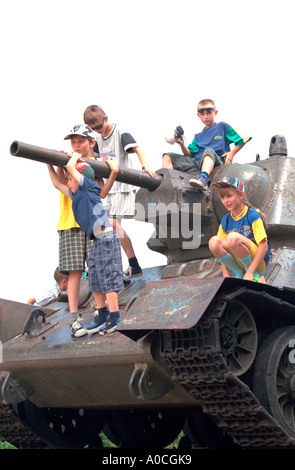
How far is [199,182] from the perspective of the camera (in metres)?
8.02

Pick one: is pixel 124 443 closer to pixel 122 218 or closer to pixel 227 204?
pixel 122 218

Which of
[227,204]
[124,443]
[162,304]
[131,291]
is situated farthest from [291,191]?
[124,443]

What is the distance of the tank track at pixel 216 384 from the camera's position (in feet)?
20.4

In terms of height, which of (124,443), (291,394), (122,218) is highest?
(122,218)

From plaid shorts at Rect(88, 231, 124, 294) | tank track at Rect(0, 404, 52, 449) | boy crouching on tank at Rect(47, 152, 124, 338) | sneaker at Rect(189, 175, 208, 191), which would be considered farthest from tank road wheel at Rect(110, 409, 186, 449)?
plaid shorts at Rect(88, 231, 124, 294)

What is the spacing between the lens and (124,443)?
31.0 ft

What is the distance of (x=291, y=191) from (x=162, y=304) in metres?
2.42

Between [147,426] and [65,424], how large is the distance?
1001 millimetres

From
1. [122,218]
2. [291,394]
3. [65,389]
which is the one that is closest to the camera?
[291,394]

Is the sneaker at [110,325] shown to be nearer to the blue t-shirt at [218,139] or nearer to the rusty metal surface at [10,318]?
the rusty metal surface at [10,318]

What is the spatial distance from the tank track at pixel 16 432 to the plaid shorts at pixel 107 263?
2265 millimetres

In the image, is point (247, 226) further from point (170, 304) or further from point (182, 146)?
point (182, 146)

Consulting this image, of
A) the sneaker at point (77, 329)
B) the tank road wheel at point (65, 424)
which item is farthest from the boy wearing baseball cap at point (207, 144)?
the tank road wheel at point (65, 424)

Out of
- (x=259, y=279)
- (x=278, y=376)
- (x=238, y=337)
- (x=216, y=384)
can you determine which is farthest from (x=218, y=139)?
(x=216, y=384)
